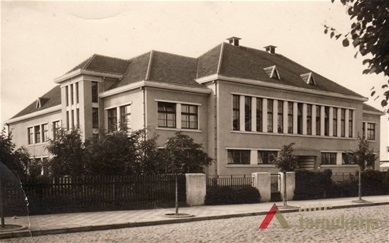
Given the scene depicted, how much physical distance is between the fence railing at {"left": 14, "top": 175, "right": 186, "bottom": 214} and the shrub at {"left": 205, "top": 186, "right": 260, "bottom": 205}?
1.56 m

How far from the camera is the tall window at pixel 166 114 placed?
28359mm

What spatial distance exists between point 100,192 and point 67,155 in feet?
11.4

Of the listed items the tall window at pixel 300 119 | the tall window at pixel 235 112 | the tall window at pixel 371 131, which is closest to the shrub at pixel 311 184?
the tall window at pixel 235 112

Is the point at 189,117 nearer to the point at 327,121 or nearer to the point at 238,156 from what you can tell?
the point at 238,156

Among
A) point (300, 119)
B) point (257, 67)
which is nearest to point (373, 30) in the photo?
point (257, 67)

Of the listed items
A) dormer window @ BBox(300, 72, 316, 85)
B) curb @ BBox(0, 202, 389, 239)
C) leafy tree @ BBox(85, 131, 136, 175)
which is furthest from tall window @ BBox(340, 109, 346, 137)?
leafy tree @ BBox(85, 131, 136, 175)

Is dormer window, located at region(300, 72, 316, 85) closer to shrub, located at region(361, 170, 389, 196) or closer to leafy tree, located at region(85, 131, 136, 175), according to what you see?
shrub, located at region(361, 170, 389, 196)

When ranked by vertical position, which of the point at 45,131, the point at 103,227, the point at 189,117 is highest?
the point at 189,117

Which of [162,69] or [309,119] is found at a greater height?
[162,69]

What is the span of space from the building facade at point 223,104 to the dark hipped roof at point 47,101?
1.82 m

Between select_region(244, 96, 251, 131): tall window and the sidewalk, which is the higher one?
select_region(244, 96, 251, 131): tall window

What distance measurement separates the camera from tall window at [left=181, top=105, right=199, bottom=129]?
29.5 metres

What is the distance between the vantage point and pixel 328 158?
36.8 m

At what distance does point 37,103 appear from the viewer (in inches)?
1655
